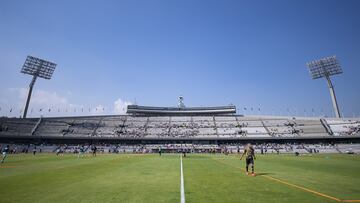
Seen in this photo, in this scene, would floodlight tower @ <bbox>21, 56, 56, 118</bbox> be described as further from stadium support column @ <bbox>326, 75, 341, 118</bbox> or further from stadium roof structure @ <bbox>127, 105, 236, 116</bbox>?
stadium support column @ <bbox>326, 75, 341, 118</bbox>

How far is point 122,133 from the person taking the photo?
3669 inches

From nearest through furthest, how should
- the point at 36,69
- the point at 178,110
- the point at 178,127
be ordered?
the point at 36,69 < the point at 178,127 < the point at 178,110

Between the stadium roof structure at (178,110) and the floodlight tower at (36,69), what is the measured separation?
42.3 m

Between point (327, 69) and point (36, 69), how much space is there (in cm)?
10727

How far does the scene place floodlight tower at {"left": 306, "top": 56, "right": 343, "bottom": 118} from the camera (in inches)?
3393

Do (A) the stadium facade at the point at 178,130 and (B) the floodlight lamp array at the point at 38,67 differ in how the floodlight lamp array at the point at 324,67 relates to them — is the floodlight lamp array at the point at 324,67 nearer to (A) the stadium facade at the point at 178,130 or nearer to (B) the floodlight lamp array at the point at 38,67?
(A) the stadium facade at the point at 178,130

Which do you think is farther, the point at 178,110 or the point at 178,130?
the point at 178,110

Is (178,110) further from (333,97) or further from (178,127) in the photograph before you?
(333,97)

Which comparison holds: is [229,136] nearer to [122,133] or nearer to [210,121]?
[210,121]

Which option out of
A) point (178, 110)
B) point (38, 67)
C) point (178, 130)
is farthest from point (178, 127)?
point (38, 67)

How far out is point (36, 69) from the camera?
84.9m

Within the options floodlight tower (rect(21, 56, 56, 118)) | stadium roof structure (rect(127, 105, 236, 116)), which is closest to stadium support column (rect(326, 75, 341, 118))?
stadium roof structure (rect(127, 105, 236, 116))

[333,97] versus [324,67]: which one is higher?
[324,67]

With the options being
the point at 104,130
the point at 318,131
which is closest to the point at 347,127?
the point at 318,131
